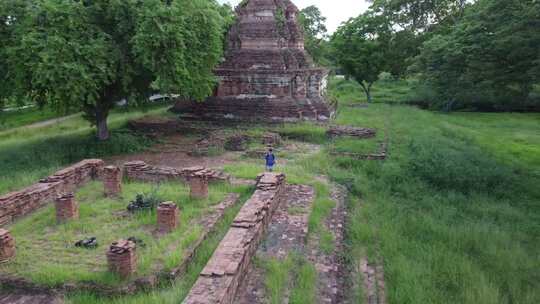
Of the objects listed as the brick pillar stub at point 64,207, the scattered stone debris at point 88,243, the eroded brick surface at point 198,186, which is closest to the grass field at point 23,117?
the brick pillar stub at point 64,207

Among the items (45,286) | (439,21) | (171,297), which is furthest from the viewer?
(439,21)

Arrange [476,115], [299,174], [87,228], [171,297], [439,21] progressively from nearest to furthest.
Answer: [171,297] → [87,228] → [299,174] → [476,115] → [439,21]

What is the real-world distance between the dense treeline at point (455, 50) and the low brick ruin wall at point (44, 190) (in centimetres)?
1228

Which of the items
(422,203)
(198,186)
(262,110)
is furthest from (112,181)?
(262,110)

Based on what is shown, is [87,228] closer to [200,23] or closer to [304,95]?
[200,23]

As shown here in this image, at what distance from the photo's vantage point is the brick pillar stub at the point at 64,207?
28.4 feet

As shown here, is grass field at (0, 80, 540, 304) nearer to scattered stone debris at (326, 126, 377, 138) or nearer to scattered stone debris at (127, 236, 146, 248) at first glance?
scattered stone debris at (326, 126, 377, 138)

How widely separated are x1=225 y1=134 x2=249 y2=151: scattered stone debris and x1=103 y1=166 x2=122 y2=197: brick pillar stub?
6.36 metres

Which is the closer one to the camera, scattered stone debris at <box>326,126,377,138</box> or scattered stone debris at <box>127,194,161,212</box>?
scattered stone debris at <box>127,194,161,212</box>

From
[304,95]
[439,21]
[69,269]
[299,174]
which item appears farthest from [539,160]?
[439,21]

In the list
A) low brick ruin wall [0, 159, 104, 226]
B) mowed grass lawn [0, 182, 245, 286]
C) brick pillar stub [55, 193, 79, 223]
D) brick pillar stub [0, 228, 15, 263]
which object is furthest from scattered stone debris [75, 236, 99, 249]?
low brick ruin wall [0, 159, 104, 226]

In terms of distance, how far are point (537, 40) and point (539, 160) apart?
5.53 meters

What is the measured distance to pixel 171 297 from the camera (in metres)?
5.85

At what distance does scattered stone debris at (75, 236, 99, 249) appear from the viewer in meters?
7.51
